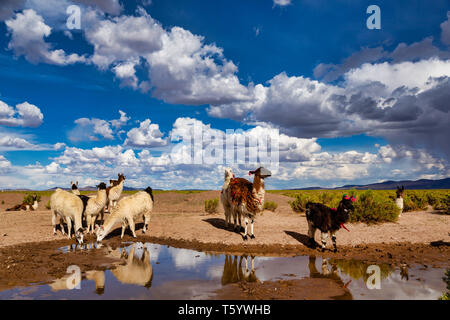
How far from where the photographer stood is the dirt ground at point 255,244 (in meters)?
8.34

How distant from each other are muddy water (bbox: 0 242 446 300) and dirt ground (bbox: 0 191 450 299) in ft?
1.77

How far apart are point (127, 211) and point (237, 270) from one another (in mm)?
7056

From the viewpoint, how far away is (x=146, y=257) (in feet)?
36.8

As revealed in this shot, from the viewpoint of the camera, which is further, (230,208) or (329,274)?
(230,208)

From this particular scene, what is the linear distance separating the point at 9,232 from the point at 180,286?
42.5 ft

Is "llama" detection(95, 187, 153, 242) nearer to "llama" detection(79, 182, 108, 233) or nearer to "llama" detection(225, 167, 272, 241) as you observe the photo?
"llama" detection(79, 182, 108, 233)

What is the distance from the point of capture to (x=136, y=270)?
943 cm

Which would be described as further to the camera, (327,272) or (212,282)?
(327,272)

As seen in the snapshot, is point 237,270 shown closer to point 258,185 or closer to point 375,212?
point 258,185

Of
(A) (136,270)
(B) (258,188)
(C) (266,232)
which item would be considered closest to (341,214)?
(B) (258,188)

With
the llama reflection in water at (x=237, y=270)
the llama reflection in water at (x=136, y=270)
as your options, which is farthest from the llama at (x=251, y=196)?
the llama reflection in water at (x=136, y=270)

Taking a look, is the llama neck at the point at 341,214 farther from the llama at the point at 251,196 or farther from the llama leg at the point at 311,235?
the llama at the point at 251,196

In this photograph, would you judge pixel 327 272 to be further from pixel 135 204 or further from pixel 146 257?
pixel 135 204
